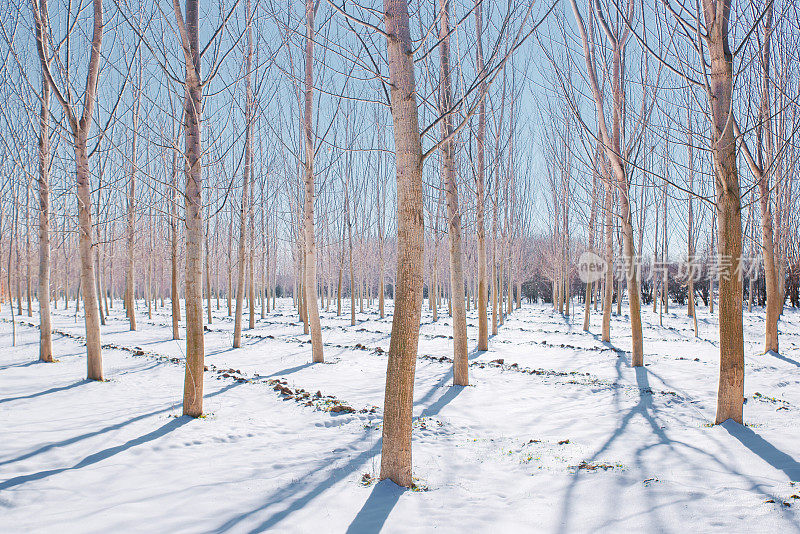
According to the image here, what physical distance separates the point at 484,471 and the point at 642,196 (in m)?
13.0

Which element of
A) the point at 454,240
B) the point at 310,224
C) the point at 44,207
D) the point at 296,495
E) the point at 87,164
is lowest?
the point at 296,495

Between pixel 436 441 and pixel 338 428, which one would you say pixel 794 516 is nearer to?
pixel 436 441

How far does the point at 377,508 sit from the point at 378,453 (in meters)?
1.05

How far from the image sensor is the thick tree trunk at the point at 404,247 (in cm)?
279

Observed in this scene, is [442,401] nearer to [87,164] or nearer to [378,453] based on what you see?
[378,453]

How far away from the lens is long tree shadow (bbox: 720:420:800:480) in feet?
10.2

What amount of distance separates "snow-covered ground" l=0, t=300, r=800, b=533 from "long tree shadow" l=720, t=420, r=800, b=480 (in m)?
0.02

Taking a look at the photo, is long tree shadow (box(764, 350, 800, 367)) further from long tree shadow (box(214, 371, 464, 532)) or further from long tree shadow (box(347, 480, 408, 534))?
long tree shadow (box(347, 480, 408, 534))

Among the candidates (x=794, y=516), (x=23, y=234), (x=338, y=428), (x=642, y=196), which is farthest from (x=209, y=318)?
(x=794, y=516)

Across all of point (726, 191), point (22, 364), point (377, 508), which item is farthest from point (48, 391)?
point (726, 191)

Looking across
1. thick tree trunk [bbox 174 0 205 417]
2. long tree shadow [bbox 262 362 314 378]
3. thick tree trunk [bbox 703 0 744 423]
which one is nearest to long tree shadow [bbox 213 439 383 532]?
thick tree trunk [bbox 174 0 205 417]

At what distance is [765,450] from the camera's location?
139 inches

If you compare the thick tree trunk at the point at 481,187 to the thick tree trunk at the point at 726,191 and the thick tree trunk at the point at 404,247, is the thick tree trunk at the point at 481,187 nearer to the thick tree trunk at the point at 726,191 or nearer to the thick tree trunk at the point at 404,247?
the thick tree trunk at the point at 726,191
